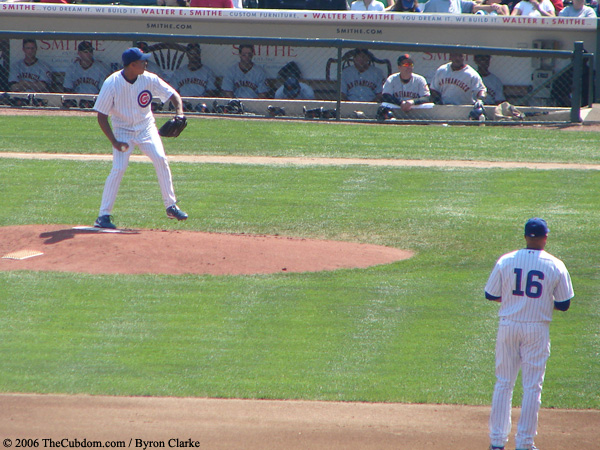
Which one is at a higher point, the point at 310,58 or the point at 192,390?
the point at 310,58

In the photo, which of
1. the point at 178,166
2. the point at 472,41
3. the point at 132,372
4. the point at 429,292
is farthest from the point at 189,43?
the point at 132,372

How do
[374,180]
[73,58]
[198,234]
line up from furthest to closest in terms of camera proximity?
[73,58] < [374,180] < [198,234]

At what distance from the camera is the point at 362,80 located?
16938mm

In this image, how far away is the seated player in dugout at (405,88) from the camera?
15.9 metres

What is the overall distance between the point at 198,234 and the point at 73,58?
31.3ft

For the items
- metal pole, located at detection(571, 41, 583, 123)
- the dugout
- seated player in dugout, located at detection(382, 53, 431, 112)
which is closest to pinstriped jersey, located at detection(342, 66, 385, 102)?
the dugout

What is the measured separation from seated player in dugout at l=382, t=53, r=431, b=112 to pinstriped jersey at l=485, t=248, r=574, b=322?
11232 mm

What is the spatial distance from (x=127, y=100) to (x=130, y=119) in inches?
7.8

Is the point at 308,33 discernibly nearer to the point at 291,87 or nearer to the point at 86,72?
the point at 291,87

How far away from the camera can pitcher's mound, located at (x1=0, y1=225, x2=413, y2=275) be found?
852cm

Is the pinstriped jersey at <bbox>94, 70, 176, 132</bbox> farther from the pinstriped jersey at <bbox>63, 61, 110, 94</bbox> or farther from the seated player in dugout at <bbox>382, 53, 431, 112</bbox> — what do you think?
the pinstriped jersey at <bbox>63, 61, 110, 94</bbox>

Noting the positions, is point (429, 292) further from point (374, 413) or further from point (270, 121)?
point (270, 121)

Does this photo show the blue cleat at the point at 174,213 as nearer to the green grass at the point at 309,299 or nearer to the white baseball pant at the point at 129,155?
the white baseball pant at the point at 129,155

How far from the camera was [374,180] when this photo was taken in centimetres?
1284
